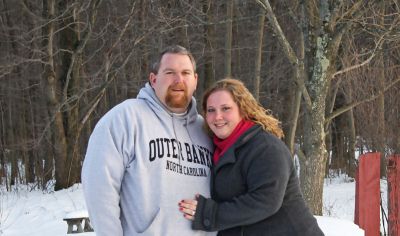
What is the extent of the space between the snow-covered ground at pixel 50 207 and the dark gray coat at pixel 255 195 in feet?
13.5

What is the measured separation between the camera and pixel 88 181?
2.60m

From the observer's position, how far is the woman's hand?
107 inches

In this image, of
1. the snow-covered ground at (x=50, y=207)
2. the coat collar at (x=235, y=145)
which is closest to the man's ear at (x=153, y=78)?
the coat collar at (x=235, y=145)

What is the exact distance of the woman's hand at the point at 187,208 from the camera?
2723 mm

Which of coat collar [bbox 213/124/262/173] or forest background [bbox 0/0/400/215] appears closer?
coat collar [bbox 213/124/262/173]

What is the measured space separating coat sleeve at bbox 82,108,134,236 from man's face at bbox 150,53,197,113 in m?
0.34

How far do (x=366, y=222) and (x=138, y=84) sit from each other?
41.9 ft

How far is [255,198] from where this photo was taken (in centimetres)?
268

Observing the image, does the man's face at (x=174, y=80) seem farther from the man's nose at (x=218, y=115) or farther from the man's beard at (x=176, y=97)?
Result: the man's nose at (x=218, y=115)

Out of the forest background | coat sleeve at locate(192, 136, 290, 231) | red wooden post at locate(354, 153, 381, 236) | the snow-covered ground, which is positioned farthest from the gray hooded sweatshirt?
the forest background

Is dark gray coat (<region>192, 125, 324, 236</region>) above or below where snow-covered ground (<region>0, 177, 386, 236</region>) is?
above

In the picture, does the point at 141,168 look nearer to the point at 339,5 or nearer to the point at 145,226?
the point at 145,226

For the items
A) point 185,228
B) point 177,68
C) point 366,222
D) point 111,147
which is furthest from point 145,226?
point 366,222

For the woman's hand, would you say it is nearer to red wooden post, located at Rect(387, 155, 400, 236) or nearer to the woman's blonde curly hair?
the woman's blonde curly hair
